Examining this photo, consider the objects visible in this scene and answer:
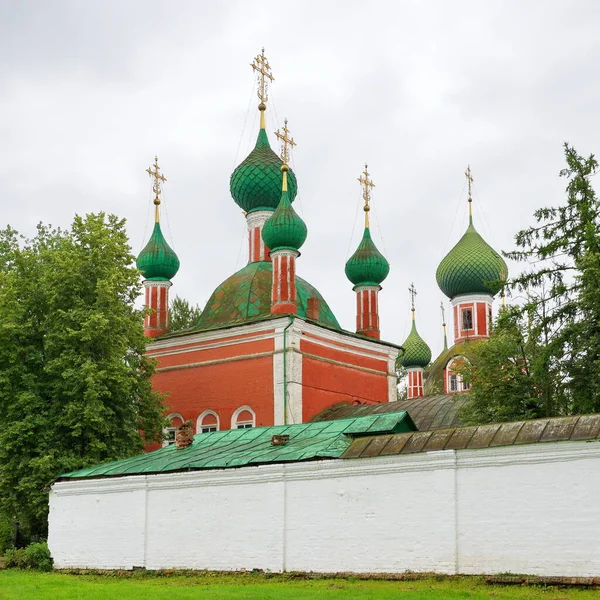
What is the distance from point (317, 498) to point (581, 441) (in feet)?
12.0

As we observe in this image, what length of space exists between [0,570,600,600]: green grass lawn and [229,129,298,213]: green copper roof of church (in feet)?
46.2

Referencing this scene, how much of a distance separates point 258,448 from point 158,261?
13666mm

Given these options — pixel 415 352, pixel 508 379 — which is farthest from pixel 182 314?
pixel 508 379

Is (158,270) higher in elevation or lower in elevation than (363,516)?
higher

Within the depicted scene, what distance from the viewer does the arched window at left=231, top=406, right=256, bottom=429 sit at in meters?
22.5

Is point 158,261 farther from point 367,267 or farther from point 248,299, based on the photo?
point 367,267

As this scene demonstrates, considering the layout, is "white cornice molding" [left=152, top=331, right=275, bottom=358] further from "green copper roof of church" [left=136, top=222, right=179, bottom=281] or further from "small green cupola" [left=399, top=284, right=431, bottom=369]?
"small green cupola" [left=399, top=284, right=431, bottom=369]

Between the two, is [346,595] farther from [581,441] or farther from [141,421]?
[141,421]

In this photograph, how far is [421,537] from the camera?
1140 centimetres

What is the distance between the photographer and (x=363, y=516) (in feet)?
39.3

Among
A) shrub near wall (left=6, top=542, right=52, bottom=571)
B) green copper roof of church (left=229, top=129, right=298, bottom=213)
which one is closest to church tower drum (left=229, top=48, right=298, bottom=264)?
green copper roof of church (left=229, top=129, right=298, bottom=213)

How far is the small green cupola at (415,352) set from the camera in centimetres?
3788

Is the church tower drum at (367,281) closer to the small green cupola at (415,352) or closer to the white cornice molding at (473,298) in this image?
the white cornice molding at (473,298)

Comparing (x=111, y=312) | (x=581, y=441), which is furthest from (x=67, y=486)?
(x=581, y=441)
